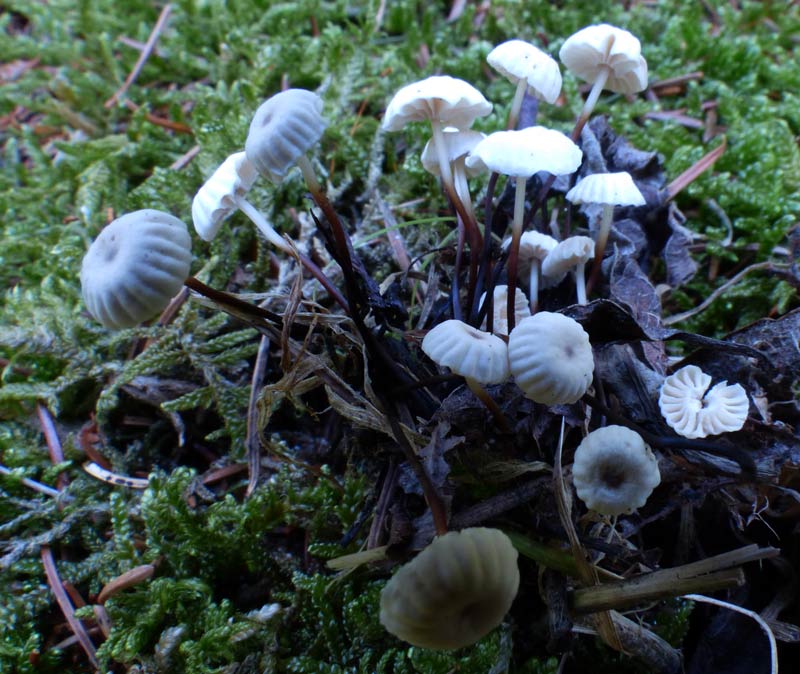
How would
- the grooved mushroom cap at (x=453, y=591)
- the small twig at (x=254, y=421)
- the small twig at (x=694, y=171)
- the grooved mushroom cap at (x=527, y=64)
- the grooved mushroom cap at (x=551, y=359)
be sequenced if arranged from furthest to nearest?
the small twig at (x=694, y=171), the small twig at (x=254, y=421), the grooved mushroom cap at (x=527, y=64), the grooved mushroom cap at (x=551, y=359), the grooved mushroom cap at (x=453, y=591)

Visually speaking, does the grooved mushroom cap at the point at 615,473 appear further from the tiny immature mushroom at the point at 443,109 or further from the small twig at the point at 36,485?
the small twig at the point at 36,485

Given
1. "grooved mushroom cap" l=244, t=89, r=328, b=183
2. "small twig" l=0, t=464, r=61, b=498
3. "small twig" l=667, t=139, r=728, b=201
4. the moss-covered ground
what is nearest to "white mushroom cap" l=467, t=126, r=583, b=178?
"grooved mushroom cap" l=244, t=89, r=328, b=183

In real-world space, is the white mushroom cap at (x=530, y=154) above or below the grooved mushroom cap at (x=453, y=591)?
above

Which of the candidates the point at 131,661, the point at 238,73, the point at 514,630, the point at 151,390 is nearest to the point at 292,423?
the point at 151,390

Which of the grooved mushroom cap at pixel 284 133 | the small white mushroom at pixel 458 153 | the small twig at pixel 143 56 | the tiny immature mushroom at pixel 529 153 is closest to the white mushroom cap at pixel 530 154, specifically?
the tiny immature mushroom at pixel 529 153

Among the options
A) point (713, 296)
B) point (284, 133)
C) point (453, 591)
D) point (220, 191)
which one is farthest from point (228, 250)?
point (713, 296)

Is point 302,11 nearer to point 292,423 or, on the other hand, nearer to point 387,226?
point 387,226
